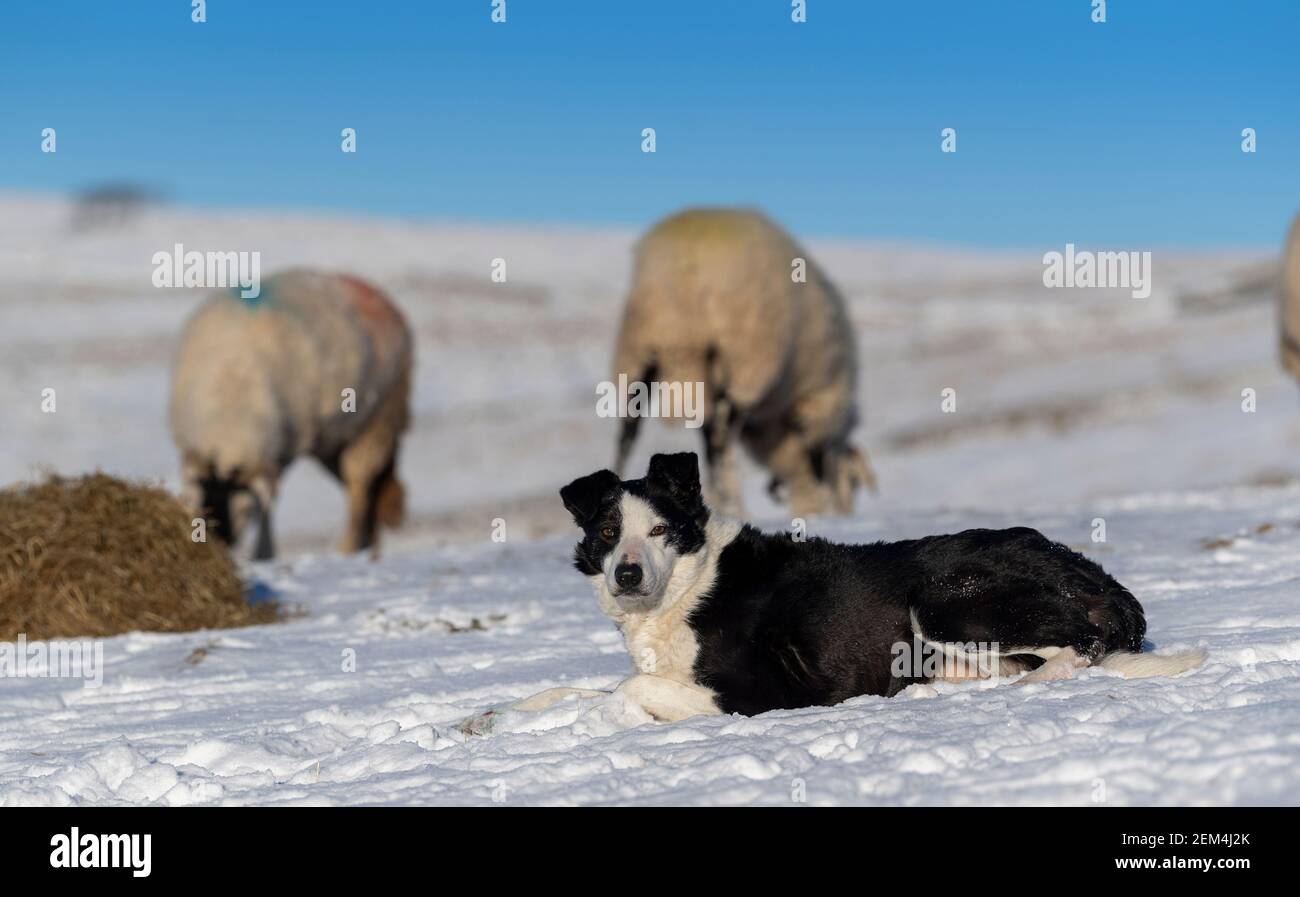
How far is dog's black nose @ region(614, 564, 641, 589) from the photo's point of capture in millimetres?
5453

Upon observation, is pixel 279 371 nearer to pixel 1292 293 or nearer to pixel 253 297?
pixel 253 297

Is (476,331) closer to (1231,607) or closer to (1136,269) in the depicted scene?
(1136,269)

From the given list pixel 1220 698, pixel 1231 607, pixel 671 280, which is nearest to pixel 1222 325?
pixel 671 280

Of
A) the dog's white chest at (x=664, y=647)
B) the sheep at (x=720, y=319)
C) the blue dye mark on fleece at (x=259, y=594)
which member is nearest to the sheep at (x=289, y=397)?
the blue dye mark on fleece at (x=259, y=594)

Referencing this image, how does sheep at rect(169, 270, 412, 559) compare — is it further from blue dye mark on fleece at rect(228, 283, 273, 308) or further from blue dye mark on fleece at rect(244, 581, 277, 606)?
blue dye mark on fleece at rect(244, 581, 277, 606)

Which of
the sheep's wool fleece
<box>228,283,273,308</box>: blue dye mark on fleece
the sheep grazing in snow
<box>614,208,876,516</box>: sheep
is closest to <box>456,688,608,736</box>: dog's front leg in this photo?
<box>614,208,876,516</box>: sheep

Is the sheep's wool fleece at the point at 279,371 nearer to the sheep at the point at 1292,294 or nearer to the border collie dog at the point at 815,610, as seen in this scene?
the border collie dog at the point at 815,610

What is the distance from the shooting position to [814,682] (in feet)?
18.2

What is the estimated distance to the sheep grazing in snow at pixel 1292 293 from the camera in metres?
16.5

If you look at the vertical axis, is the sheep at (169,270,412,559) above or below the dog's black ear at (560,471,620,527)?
above

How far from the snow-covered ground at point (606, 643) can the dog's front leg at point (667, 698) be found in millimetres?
72

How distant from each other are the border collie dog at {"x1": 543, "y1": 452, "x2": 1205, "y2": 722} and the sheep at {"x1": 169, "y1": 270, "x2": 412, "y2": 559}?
8.33 m

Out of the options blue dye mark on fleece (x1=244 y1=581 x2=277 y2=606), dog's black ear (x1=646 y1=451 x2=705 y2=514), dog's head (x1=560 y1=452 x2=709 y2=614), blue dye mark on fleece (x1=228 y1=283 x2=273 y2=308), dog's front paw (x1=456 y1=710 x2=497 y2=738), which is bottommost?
dog's front paw (x1=456 y1=710 x2=497 y2=738)
